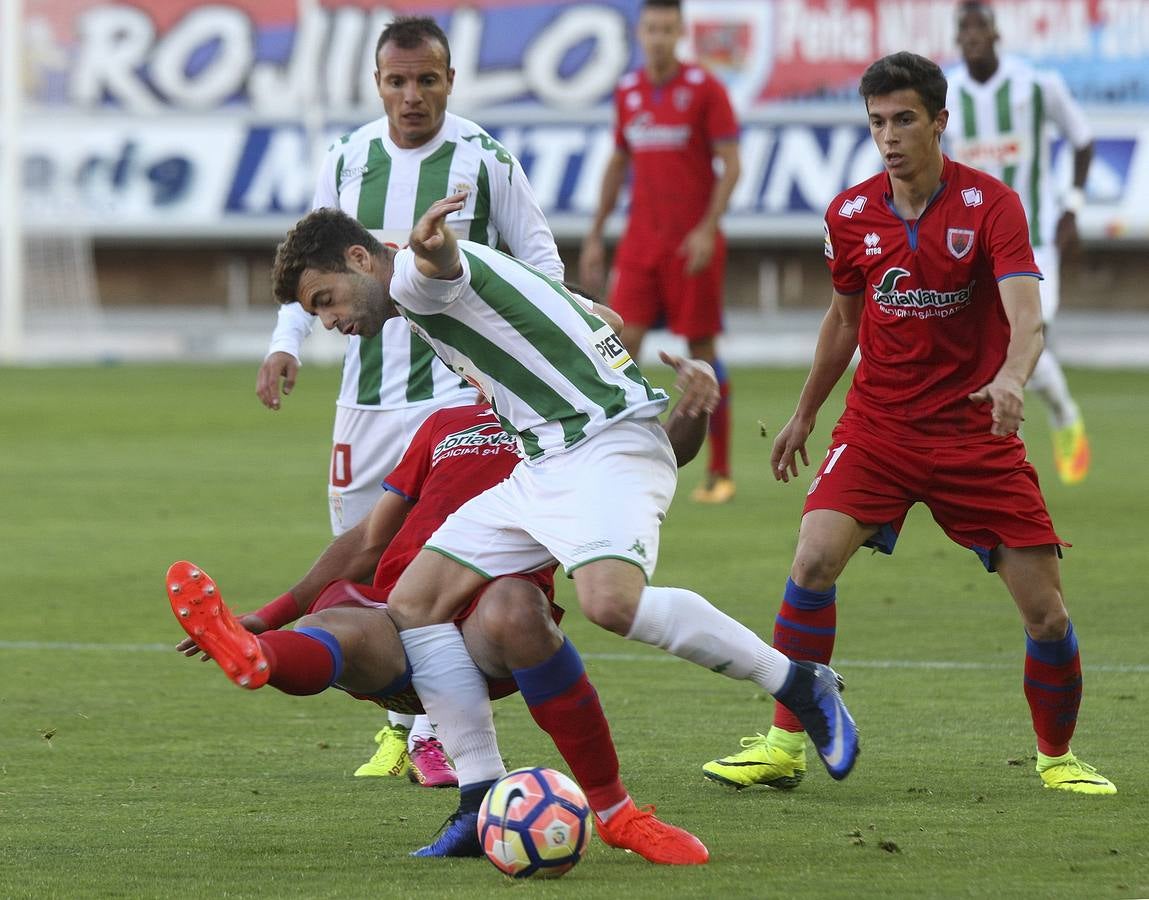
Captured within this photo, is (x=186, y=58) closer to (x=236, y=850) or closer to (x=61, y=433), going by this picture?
(x=61, y=433)

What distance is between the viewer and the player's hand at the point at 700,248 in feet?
37.8

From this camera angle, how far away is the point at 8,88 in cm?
2398

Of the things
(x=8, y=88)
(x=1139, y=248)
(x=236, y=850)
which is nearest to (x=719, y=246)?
(x=236, y=850)

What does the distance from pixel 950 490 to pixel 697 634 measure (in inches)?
40.8

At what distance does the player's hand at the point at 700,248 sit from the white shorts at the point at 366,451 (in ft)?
18.4

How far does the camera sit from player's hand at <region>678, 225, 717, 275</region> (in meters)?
11.5

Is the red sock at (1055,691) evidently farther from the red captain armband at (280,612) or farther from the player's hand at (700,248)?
the player's hand at (700,248)

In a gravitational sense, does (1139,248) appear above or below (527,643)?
Answer: below

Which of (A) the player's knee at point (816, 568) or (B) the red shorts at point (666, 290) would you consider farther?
(B) the red shorts at point (666, 290)

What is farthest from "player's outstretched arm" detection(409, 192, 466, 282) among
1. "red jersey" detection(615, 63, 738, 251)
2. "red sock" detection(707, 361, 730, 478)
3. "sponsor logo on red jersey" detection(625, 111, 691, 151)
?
"sponsor logo on red jersey" detection(625, 111, 691, 151)

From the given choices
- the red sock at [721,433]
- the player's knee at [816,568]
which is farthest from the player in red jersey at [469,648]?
the red sock at [721,433]

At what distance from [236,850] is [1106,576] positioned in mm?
5331

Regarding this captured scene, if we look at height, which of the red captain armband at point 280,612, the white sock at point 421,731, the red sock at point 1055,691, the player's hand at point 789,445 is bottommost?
the white sock at point 421,731

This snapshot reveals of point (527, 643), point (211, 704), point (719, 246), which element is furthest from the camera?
point (719, 246)
